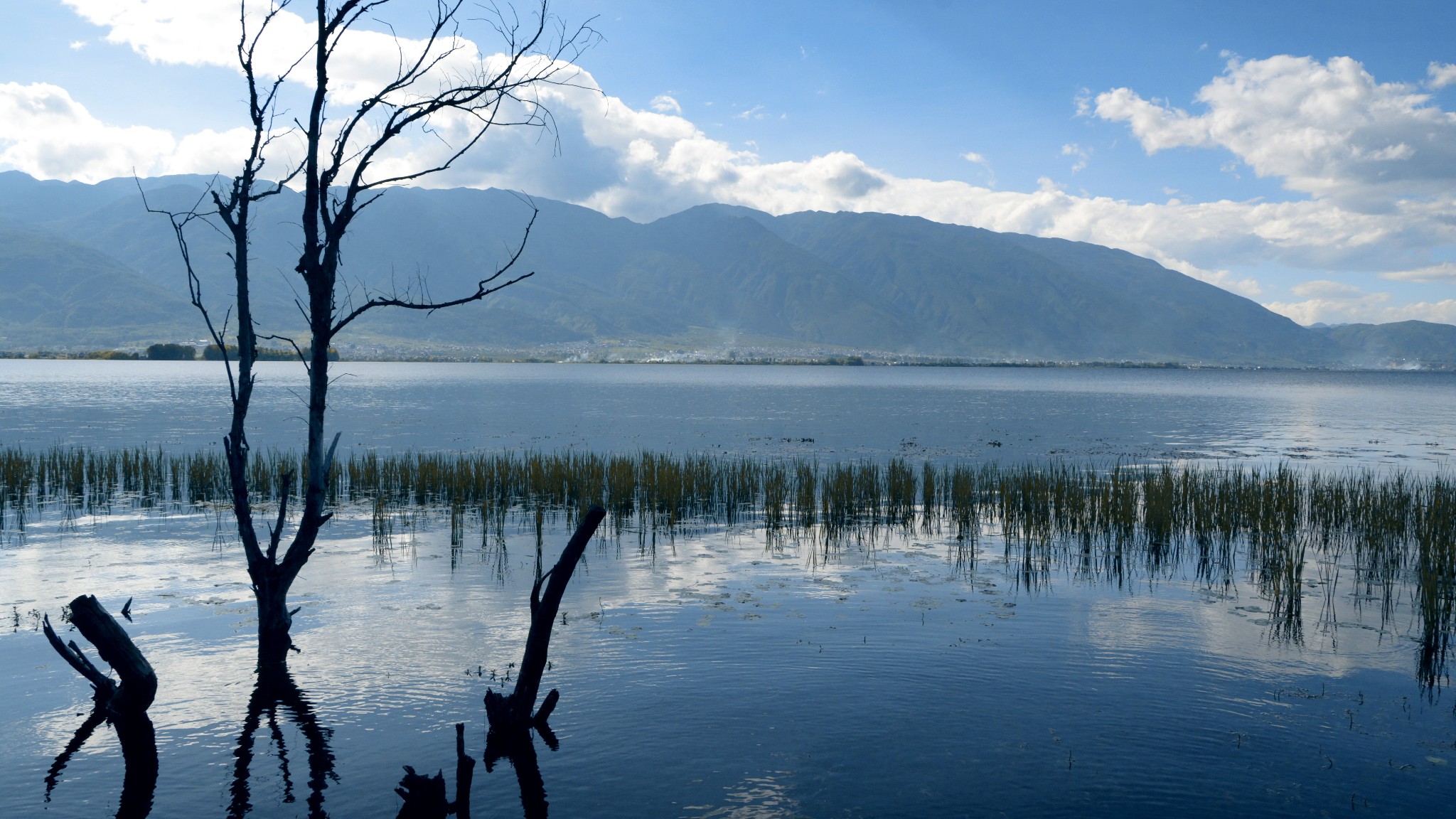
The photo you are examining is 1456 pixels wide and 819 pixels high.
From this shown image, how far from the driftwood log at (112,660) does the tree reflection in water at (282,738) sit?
0.98 m

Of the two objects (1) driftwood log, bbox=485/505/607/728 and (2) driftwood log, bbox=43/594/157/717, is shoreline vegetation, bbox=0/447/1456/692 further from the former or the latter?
(1) driftwood log, bbox=485/505/607/728

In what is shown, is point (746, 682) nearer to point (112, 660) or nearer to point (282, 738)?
point (282, 738)

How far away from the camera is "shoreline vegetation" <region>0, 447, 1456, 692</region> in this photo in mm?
15477

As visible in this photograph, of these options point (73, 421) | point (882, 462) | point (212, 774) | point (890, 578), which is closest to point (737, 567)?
point (890, 578)

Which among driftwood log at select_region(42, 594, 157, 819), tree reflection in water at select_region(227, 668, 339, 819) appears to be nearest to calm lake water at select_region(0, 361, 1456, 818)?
tree reflection in water at select_region(227, 668, 339, 819)

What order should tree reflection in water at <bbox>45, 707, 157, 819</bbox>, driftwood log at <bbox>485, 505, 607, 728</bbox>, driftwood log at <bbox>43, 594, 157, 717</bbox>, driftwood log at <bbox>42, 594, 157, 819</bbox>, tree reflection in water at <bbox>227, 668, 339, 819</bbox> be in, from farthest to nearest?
driftwood log at <bbox>485, 505, 607, 728</bbox> → driftwood log at <bbox>43, 594, 157, 717</bbox> → driftwood log at <bbox>42, 594, 157, 819</bbox> → tree reflection in water at <bbox>227, 668, 339, 819</bbox> → tree reflection in water at <bbox>45, 707, 157, 819</bbox>

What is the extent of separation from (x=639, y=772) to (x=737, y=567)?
8.27 m

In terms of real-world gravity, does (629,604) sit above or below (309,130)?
below

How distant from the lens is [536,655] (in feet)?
27.8

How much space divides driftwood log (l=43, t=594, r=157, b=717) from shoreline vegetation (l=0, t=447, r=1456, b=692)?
→ 4622 millimetres

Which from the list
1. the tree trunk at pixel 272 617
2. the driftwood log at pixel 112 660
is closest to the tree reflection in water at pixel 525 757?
the tree trunk at pixel 272 617

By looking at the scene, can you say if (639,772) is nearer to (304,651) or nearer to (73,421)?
(304,651)

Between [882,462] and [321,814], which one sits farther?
[882,462]

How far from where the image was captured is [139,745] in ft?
27.9
